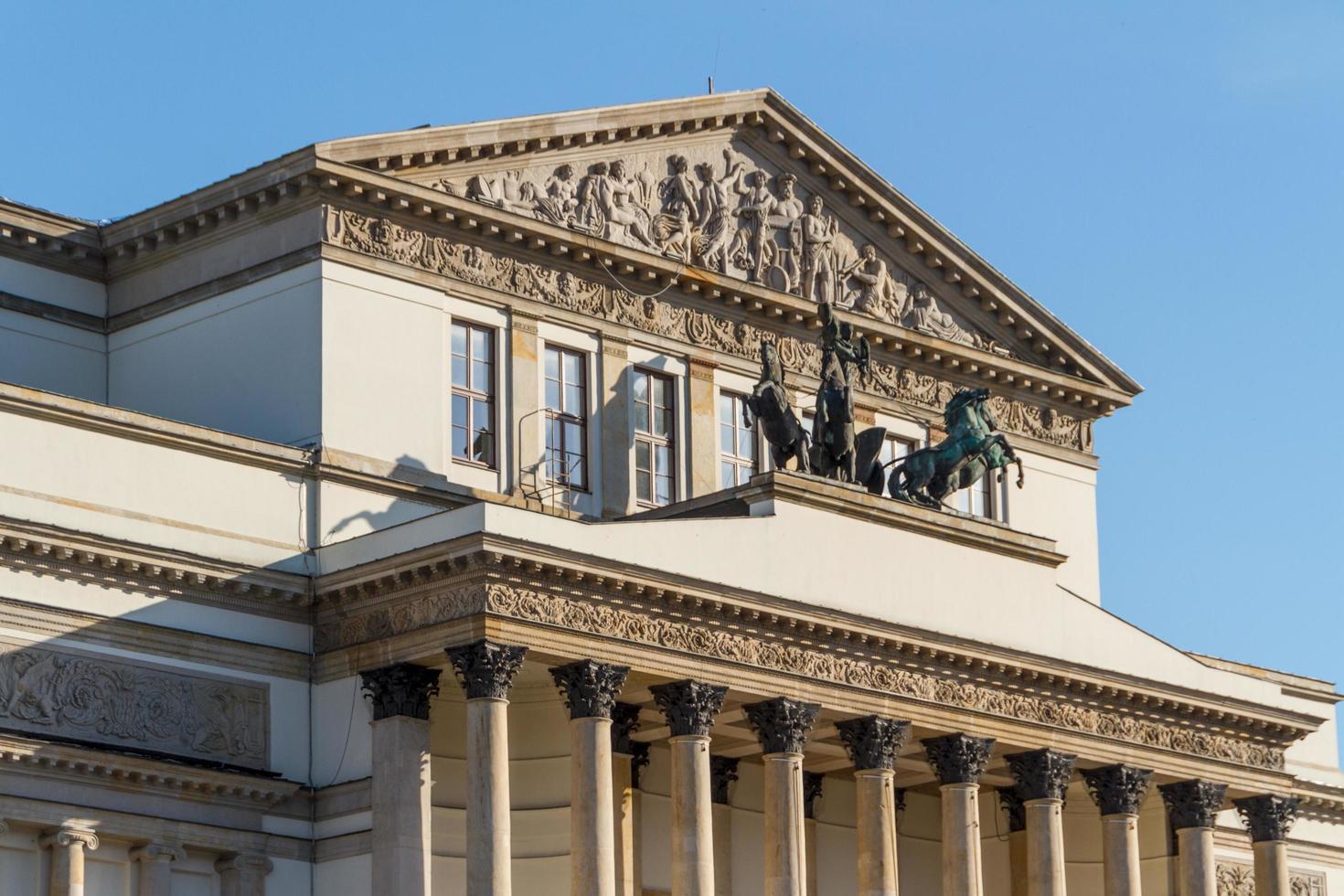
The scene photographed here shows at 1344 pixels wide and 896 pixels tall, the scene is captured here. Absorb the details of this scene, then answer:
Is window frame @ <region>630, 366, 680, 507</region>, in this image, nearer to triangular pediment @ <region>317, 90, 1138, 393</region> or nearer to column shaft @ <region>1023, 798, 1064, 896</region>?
triangular pediment @ <region>317, 90, 1138, 393</region>

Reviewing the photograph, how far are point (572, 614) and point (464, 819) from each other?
3824mm

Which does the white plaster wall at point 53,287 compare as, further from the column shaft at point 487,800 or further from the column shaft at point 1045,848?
the column shaft at point 1045,848

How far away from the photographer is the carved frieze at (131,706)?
37156 mm

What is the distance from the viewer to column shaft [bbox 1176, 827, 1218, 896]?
47.2 m

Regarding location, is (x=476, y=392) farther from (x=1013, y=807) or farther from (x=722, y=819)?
(x=1013, y=807)

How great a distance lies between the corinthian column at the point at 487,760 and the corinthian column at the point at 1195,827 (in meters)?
13.8

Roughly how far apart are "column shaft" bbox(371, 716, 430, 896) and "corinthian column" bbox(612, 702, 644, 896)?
12.6 feet

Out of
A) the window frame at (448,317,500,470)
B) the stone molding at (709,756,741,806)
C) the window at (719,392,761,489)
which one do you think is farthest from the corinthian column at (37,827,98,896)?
the window at (719,392,761,489)

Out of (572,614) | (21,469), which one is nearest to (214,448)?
(21,469)

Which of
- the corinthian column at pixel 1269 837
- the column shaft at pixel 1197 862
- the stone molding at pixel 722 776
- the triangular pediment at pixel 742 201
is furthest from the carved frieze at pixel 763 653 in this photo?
the triangular pediment at pixel 742 201

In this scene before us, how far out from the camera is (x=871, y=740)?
4266 cm

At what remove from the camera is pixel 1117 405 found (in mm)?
53969

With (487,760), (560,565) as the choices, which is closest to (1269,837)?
(560,565)

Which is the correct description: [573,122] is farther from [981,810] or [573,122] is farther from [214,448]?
[981,810]
